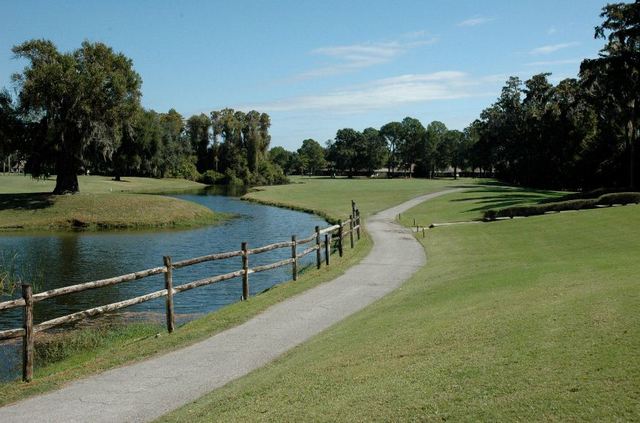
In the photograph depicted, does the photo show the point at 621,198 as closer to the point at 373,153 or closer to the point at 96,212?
the point at 96,212

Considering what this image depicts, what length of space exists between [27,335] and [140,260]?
1829cm

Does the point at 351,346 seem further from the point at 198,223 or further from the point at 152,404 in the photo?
the point at 198,223

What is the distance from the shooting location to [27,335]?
10656 mm

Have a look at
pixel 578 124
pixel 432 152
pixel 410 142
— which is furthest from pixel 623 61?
pixel 410 142

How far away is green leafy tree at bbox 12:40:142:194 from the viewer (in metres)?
47.8

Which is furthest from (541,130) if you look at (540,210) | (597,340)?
(597,340)

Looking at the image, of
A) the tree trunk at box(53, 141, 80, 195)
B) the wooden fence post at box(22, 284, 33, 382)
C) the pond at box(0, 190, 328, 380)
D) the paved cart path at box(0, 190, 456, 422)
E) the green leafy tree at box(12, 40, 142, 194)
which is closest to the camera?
the paved cart path at box(0, 190, 456, 422)

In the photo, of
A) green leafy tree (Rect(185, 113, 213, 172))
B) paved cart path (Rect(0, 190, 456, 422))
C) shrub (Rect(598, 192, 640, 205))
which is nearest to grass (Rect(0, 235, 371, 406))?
paved cart path (Rect(0, 190, 456, 422))

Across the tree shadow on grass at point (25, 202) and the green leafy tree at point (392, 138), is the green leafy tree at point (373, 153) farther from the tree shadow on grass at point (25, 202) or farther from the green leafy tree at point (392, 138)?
the tree shadow on grass at point (25, 202)

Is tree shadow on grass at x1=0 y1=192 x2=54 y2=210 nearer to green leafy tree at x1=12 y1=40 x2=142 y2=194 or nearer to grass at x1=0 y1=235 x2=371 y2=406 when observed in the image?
green leafy tree at x1=12 y1=40 x2=142 y2=194

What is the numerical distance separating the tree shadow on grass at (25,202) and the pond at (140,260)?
28.7 feet

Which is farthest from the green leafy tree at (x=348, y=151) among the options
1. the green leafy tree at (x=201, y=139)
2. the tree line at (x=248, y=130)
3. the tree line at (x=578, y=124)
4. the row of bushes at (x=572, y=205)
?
the row of bushes at (x=572, y=205)

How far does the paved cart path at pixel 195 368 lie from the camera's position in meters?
8.62

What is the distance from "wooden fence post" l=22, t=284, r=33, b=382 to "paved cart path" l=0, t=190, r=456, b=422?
1.20 m
